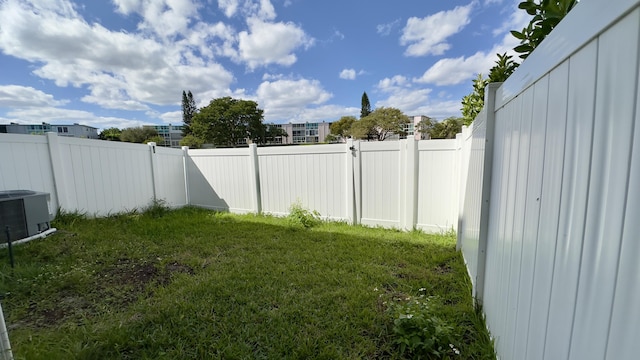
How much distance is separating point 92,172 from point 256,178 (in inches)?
117

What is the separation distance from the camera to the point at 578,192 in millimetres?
692

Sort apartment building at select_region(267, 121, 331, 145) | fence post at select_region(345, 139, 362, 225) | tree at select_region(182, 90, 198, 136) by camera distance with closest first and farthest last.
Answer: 1. fence post at select_region(345, 139, 362, 225)
2. tree at select_region(182, 90, 198, 136)
3. apartment building at select_region(267, 121, 331, 145)

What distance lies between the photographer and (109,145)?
5.05 m

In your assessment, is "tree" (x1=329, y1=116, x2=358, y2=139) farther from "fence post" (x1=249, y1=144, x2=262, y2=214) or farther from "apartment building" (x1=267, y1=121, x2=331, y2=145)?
"fence post" (x1=249, y1=144, x2=262, y2=214)

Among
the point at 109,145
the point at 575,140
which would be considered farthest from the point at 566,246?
the point at 109,145

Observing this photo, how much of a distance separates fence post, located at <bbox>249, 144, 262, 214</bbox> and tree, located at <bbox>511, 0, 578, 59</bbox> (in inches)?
182

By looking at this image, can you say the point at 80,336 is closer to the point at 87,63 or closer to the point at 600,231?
the point at 600,231

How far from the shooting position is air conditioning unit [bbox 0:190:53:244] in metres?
3.10

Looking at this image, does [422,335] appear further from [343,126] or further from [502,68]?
[343,126]

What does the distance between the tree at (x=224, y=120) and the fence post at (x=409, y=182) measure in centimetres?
3709

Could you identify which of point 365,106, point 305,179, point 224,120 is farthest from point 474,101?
point 365,106

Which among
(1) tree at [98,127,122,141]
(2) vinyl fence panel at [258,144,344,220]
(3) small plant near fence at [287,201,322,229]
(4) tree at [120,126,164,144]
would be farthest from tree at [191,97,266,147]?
(3) small plant near fence at [287,201,322,229]

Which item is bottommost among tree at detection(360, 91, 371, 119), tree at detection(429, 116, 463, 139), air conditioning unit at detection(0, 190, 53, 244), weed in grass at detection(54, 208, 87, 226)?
weed in grass at detection(54, 208, 87, 226)

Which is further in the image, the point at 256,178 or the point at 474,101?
the point at 256,178
